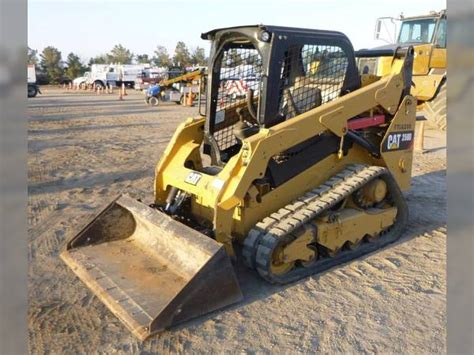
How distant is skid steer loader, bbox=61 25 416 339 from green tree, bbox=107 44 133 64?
67335 mm

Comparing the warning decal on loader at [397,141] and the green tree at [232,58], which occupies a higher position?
the green tree at [232,58]

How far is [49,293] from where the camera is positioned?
384 cm

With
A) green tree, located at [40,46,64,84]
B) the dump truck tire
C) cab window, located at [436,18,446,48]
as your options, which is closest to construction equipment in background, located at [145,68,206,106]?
the dump truck tire

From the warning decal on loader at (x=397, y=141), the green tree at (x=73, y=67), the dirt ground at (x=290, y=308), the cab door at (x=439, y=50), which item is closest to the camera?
the dirt ground at (x=290, y=308)

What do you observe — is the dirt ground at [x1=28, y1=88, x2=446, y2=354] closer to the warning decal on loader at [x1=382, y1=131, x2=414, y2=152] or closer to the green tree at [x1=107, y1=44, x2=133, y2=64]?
the warning decal on loader at [x1=382, y1=131, x2=414, y2=152]

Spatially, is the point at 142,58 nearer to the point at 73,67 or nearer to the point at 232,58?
the point at 73,67

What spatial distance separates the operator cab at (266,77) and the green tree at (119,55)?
67.0m

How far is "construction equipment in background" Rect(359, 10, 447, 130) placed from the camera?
443 inches

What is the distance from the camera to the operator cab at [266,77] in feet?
13.4

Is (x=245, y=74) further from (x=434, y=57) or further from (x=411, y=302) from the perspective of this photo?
(x=434, y=57)

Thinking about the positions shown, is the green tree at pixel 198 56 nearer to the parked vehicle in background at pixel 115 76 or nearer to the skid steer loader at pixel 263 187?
the parked vehicle in background at pixel 115 76

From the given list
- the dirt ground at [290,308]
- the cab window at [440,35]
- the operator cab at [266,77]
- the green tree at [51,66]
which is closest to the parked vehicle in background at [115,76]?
the green tree at [51,66]

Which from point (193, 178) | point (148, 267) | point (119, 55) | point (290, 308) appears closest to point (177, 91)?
point (193, 178)
